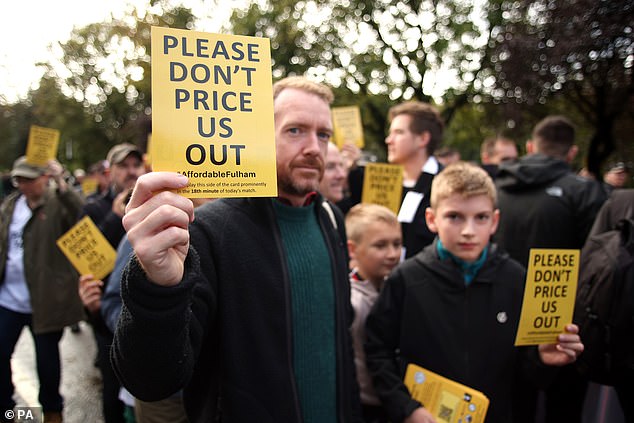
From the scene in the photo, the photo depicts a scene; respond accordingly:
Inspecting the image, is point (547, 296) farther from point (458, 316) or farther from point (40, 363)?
point (40, 363)

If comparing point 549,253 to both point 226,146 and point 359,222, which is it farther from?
point 226,146

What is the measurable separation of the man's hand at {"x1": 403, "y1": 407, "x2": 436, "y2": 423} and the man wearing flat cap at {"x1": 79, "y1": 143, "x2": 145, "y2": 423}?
65.2 inches

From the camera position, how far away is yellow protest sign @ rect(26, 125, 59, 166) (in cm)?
426

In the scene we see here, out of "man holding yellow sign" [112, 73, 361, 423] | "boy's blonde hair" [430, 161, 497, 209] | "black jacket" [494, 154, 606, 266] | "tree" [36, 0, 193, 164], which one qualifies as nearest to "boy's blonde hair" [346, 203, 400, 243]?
"boy's blonde hair" [430, 161, 497, 209]

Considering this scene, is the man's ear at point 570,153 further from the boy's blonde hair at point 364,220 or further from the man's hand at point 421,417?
the man's hand at point 421,417

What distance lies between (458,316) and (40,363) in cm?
355

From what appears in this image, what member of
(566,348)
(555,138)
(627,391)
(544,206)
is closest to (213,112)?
(566,348)

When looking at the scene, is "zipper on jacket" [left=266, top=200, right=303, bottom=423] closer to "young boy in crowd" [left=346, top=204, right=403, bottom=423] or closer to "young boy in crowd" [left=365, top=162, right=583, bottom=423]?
"young boy in crowd" [left=365, top=162, right=583, bottom=423]

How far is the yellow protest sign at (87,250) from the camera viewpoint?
326 cm

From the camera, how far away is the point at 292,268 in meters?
1.69

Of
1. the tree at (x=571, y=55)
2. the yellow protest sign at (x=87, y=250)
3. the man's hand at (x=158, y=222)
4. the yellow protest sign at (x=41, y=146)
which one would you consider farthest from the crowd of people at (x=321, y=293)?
the tree at (x=571, y=55)

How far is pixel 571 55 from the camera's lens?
618 centimetres

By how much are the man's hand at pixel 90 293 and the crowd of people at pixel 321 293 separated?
0.02 meters

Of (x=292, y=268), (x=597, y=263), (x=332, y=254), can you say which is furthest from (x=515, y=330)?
Answer: (x=292, y=268)
